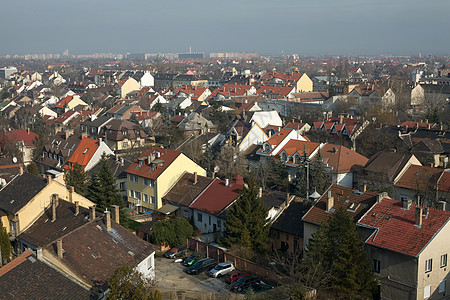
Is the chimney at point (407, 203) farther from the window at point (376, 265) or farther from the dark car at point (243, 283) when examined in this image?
the dark car at point (243, 283)

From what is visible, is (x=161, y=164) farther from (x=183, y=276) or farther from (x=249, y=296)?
(x=249, y=296)

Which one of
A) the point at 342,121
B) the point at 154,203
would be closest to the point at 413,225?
the point at 154,203

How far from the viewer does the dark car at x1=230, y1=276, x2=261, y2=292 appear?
76.4ft

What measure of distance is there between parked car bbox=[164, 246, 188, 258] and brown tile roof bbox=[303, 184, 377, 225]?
6882 mm

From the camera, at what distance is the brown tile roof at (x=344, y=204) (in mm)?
25828

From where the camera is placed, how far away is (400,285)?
74.2 ft

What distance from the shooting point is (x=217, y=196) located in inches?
1304

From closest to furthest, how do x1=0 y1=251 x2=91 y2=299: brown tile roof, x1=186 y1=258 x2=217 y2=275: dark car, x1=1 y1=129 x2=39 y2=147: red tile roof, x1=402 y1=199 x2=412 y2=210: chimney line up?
x1=0 y1=251 x2=91 y2=299: brown tile roof → x1=402 y1=199 x2=412 y2=210: chimney → x1=186 y1=258 x2=217 y2=275: dark car → x1=1 y1=129 x2=39 y2=147: red tile roof

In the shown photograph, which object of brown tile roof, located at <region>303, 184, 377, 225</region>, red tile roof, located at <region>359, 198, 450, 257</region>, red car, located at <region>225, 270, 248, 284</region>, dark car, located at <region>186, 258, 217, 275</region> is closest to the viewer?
red tile roof, located at <region>359, 198, 450, 257</region>

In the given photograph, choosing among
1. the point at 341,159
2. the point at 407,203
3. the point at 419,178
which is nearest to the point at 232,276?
the point at 407,203

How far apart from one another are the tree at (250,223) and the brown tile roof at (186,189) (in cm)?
678

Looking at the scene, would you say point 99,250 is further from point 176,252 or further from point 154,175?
point 154,175

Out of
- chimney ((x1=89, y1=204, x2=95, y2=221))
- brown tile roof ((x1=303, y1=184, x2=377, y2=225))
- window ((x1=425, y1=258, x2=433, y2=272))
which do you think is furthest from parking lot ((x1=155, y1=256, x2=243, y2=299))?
window ((x1=425, y1=258, x2=433, y2=272))

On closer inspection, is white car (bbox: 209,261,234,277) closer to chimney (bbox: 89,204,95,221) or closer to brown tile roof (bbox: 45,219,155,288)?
brown tile roof (bbox: 45,219,155,288)
